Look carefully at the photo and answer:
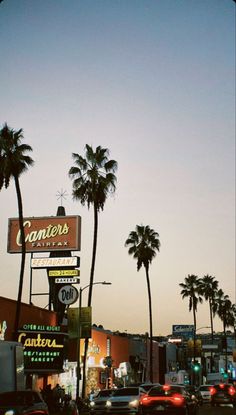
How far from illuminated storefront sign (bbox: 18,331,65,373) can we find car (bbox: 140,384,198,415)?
1290cm

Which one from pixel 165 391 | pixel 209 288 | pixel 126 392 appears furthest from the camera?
pixel 209 288

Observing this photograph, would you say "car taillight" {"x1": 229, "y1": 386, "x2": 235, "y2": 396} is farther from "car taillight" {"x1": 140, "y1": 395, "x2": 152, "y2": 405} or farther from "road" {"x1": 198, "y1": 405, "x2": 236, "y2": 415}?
"car taillight" {"x1": 140, "y1": 395, "x2": 152, "y2": 405}

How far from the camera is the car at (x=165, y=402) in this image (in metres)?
24.4

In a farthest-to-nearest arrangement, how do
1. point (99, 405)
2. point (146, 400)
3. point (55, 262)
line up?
point (55, 262)
point (99, 405)
point (146, 400)

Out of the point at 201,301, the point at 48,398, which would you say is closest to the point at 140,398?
the point at 48,398

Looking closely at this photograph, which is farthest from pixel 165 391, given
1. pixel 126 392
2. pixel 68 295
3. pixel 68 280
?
pixel 68 280

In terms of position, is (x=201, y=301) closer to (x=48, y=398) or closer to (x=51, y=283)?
(x=51, y=283)

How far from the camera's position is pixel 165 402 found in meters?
24.5

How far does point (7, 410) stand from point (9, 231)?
38.5 metres

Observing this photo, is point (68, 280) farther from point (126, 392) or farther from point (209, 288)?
point (209, 288)

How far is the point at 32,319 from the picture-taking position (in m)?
39.8

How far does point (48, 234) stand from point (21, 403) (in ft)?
119

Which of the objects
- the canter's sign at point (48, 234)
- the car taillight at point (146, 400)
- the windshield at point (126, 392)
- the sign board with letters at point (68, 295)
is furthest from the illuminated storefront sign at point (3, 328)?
the canter's sign at point (48, 234)

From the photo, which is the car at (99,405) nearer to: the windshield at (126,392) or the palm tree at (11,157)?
the windshield at (126,392)
